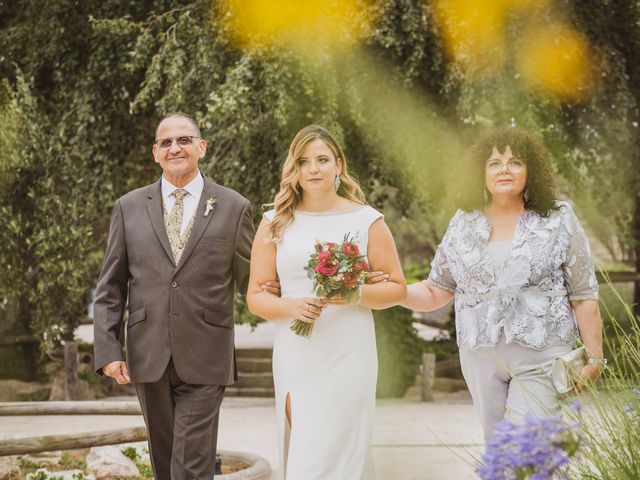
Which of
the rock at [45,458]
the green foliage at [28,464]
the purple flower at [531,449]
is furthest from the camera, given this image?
the rock at [45,458]

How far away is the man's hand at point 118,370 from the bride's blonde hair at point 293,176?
110 cm

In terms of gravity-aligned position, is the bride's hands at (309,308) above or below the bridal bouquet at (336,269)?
below

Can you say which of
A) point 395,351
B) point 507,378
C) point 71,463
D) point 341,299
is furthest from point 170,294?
point 395,351

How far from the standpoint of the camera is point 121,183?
13078 millimetres

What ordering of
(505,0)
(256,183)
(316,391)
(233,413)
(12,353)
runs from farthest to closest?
(12,353) < (233,413) < (256,183) < (505,0) < (316,391)

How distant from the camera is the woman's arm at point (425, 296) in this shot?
4.64 metres

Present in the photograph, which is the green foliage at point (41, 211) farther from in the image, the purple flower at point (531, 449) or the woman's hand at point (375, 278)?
the purple flower at point (531, 449)

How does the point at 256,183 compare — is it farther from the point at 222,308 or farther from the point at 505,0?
the point at 222,308

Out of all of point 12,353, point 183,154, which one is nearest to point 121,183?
point 12,353

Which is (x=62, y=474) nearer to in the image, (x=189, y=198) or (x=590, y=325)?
(x=189, y=198)

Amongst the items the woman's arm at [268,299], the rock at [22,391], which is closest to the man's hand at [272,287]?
the woman's arm at [268,299]

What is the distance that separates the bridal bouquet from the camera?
4066 millimetres

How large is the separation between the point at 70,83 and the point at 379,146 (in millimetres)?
4356

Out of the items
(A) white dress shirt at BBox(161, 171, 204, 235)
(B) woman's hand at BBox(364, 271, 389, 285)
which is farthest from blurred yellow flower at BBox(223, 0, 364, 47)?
(B) woman's hand at BBox(364, 271, 389, 285)
